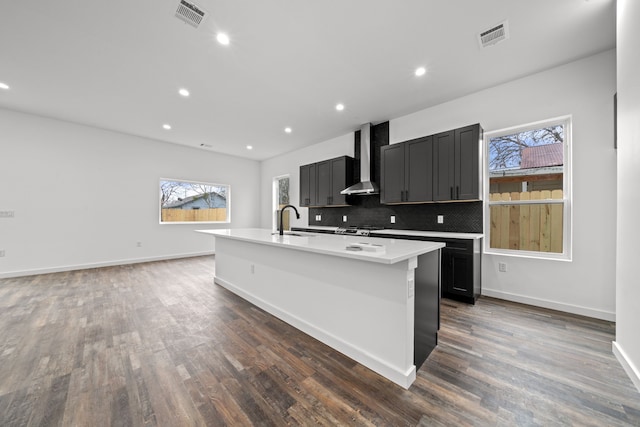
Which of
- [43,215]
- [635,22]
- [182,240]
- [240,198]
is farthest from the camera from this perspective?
[240,198]

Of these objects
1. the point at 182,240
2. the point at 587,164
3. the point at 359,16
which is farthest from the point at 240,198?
the point at 587,164

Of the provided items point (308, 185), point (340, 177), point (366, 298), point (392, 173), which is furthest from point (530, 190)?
point (308, 185)

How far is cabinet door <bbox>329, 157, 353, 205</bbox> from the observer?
15.9 feet

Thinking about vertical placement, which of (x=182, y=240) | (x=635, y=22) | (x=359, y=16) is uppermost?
(x=359, y=16)

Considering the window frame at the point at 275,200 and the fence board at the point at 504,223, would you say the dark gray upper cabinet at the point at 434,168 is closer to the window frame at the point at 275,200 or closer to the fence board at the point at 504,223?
the fence board at the point at 504,223

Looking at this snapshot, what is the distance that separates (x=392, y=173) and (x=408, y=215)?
0.81 metres

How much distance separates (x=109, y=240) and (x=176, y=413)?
5.34 metres

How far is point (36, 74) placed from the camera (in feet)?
9.81

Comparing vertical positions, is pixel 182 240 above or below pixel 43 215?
below

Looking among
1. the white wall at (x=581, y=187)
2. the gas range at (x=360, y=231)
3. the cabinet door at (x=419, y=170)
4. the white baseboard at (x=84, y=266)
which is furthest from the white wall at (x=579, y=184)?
the white baseboard at (x=84, y=266)

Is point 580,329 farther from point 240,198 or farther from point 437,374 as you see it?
point 240,198

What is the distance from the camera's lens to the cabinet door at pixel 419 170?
11.6 ft

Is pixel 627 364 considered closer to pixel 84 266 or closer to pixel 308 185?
pixel 308 185

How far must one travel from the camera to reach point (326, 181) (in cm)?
516
